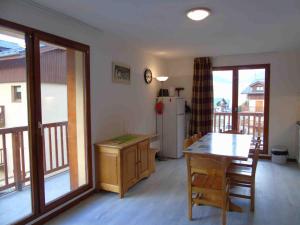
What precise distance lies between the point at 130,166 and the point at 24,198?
134cm

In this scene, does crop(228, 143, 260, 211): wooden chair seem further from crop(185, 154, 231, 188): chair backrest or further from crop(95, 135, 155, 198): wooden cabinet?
crop(95, 135, 155, 198): wooden cabinet

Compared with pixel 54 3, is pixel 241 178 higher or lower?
lower

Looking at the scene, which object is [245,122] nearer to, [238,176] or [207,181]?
[238,176]

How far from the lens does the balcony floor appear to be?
7.59 ft

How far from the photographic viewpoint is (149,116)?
4.88 m

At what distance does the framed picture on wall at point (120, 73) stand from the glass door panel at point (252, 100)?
8.89 feet

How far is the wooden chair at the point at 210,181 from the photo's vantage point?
2.19m

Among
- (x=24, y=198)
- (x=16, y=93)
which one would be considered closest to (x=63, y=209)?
(x=24, y=198)

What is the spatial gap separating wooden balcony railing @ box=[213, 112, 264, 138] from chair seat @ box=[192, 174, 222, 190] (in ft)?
8.62

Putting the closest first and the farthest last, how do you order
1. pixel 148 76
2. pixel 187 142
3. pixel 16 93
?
pixel 16 93 → pixel 187 142 → pixel 148 76

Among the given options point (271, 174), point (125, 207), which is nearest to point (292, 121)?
point (271, 174)

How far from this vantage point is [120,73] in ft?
12.3

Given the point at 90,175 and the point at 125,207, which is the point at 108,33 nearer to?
the point at 90,175

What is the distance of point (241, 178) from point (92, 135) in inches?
78.0
